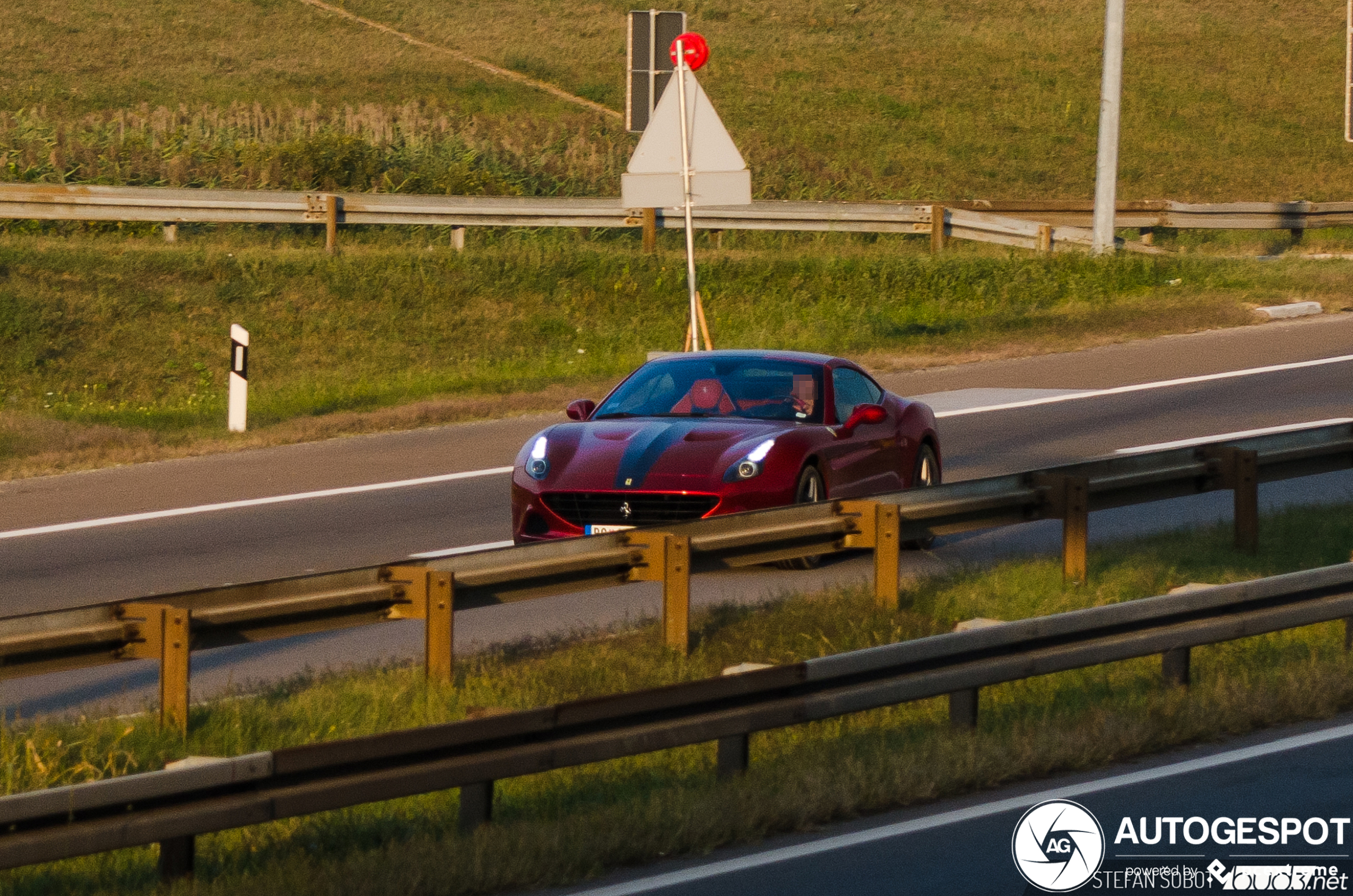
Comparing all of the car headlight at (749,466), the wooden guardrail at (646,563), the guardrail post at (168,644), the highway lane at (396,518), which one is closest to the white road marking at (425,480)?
the highway lane at (396,518)

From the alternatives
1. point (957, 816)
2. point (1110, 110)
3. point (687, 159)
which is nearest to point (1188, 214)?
point (1110, 110)

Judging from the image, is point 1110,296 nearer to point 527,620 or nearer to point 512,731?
point 527,620

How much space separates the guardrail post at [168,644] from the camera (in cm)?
750

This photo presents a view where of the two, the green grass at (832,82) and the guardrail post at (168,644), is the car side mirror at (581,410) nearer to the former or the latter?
the guardrail post at (168,644)

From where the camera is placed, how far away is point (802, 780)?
277 inches

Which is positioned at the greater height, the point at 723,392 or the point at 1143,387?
the point at 723,392

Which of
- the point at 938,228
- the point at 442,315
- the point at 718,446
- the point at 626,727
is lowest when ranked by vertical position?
the point at 626,727

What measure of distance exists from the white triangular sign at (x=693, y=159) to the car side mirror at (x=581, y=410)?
347 cm

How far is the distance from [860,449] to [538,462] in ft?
7.10

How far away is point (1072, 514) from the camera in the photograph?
35.4 feet

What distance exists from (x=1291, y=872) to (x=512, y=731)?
2533 millimetres

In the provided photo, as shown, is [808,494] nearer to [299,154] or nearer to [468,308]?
[468,308]

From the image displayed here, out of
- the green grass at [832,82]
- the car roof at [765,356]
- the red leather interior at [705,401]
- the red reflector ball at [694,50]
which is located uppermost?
the green grass at [832,82]

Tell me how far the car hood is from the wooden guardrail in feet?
4.53
